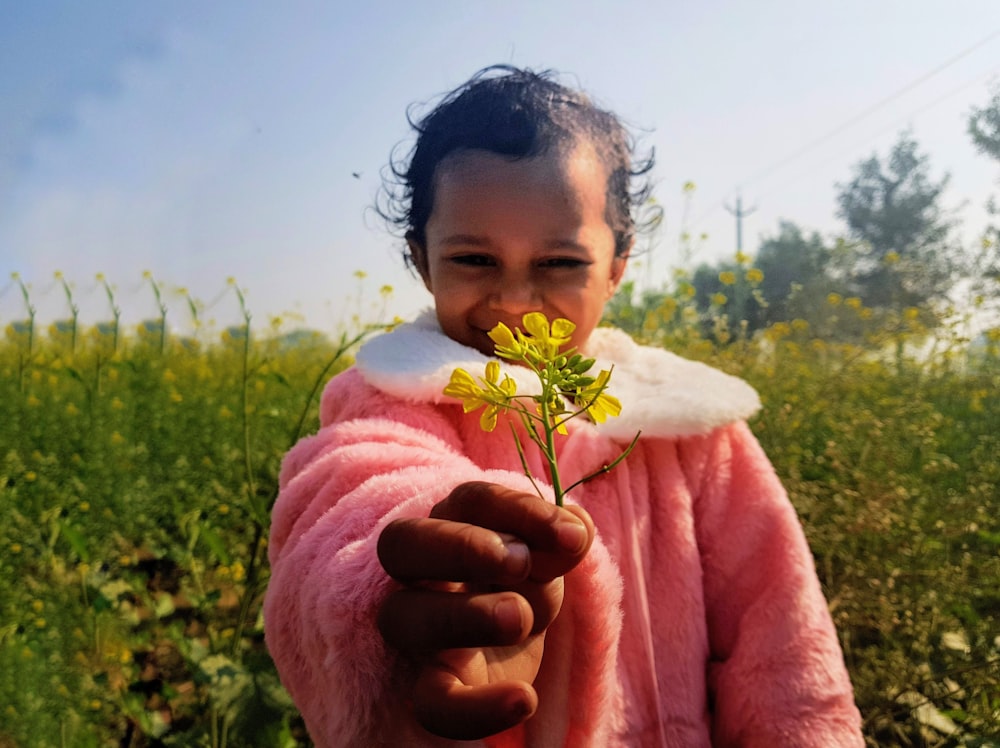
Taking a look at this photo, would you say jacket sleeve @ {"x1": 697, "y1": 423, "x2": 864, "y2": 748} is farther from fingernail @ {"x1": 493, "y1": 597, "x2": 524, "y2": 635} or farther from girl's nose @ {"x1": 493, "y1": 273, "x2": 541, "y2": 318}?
fingernail @ {"x1": 493, "y1": 597, "x2": 524, "y2": 635}

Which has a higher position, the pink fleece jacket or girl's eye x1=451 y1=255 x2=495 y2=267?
girl's eye x1=451 y1=255 x2=495 y2=267

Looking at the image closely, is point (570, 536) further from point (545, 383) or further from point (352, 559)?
point (352, 559)

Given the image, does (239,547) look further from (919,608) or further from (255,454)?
(919,608)

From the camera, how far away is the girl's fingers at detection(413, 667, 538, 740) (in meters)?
0.41

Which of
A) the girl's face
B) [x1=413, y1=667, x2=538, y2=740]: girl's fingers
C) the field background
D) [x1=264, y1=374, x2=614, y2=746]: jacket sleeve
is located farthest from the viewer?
the field background

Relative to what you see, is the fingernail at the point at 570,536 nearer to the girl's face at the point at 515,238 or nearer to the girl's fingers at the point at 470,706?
Result: the girl's fingers at the point at 470,706

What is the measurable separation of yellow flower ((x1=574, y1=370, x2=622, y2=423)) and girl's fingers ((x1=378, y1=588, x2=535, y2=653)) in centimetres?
14

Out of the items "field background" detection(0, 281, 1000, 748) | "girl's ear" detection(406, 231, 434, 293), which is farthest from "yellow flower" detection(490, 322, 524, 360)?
"field background" detection(0, 281, 1000, 748)

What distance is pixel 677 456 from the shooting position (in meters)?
1.11

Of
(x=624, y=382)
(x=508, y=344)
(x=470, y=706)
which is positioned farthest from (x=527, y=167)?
(x=470, y=706)

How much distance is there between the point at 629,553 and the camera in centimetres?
99

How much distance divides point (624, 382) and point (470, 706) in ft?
2.69

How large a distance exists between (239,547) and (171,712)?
A: 0.58 metres

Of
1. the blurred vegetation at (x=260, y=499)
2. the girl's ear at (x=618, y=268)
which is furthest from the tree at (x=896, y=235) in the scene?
the girl's ear at (x=618, y=268)
